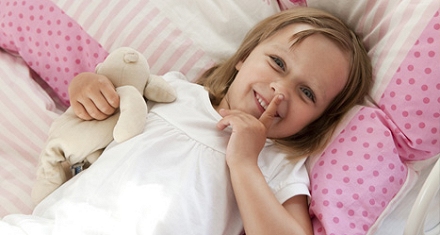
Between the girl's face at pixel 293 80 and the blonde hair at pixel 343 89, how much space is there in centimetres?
2

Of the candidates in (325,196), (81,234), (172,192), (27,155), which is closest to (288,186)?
(325,196)

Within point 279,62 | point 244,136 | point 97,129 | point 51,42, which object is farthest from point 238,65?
point 51,42

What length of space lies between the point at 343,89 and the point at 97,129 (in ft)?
1.67

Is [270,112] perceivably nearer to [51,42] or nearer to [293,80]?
[293,80]

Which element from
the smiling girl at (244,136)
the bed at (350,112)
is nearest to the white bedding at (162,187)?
the smiling girl at (244,136)

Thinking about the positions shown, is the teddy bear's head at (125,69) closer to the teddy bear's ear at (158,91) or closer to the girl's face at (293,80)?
the teddy bear's ear at (158,91)

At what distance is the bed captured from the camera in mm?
1102

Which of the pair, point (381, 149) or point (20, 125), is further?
point (20, 125)

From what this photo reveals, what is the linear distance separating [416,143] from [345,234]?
9.1 inches

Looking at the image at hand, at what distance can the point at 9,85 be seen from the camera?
4.41 feet

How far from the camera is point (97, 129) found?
3.68 feet

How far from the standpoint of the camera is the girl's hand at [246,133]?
3.53ft

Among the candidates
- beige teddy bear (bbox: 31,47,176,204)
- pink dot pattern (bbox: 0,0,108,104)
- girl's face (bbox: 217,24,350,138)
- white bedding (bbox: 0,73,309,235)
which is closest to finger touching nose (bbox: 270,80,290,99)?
girl's face (bbox: 217,24,350,138)

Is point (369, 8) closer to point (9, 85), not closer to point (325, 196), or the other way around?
point (325, 196)
